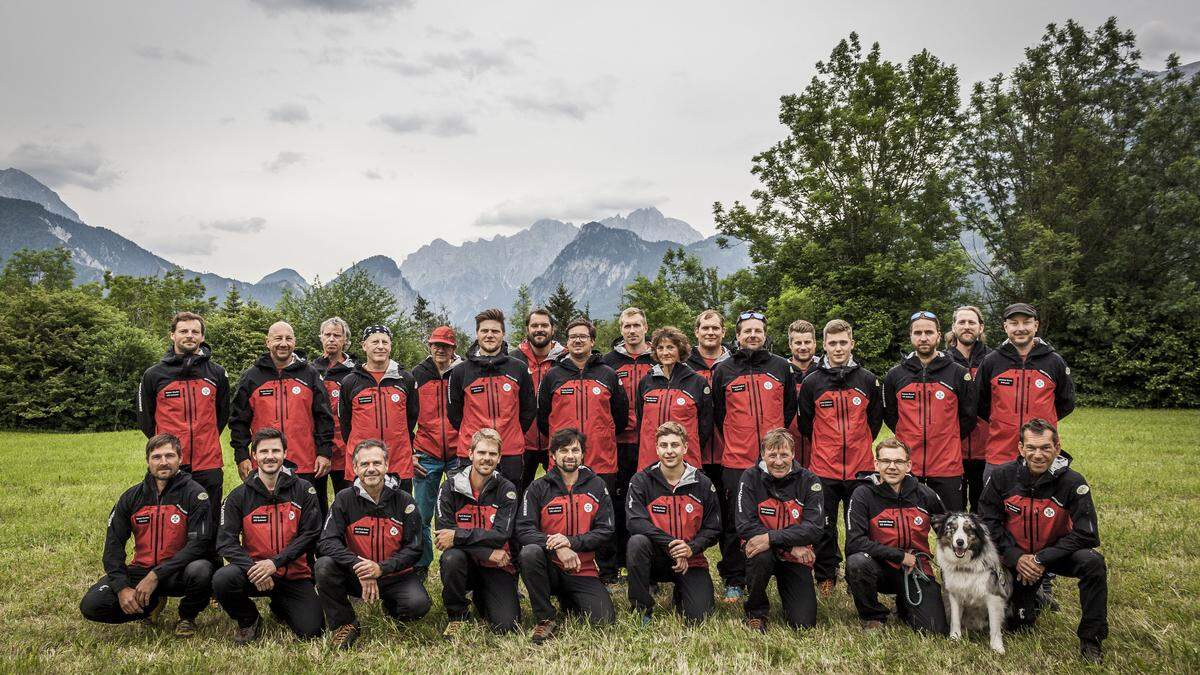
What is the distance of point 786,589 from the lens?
5148mm

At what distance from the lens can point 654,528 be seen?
17.4 ft

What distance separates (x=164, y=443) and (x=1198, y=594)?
8.58m

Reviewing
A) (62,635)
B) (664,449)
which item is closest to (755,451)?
(664,449)

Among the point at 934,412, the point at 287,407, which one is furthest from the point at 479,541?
the point at 934,412

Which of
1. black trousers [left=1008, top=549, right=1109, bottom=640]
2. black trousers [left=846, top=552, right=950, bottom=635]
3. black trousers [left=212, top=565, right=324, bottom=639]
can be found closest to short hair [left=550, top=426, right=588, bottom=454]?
black trousers [left=212, top=565, right=324, bottom=639]

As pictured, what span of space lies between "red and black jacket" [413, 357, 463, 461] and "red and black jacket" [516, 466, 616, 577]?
1536 millimetres

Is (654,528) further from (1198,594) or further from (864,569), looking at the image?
(1198,594)

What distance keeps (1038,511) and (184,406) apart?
283 inches

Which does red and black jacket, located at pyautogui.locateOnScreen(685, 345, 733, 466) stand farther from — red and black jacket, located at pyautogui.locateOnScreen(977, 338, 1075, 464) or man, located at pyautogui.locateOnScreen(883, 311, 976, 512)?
red and black jacket, located at pyautogui.locateOnScreen(977, 338, 1075, 464)

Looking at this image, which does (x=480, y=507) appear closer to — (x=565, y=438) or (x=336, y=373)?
(x=565, y=438)

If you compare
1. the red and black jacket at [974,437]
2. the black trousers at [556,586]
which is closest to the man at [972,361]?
the red and black jacket at [974,437]

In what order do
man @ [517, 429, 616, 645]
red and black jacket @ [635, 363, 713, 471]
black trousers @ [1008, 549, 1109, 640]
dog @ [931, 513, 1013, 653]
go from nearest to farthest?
1. black trousers @ [1008, 549, 1109, 640]
2. dog @ [931, 513, 1013, 653]
3. man @ [517, 429, 616, 645]
4. red and black jacket @ [635, 363, 713, 471]

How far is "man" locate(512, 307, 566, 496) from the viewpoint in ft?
22.3

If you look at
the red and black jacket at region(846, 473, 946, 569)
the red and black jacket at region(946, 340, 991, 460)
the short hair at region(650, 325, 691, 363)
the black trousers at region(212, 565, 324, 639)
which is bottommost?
the black trousers at region(212, 565, 324, 639)
